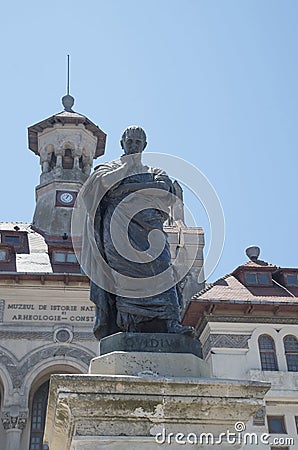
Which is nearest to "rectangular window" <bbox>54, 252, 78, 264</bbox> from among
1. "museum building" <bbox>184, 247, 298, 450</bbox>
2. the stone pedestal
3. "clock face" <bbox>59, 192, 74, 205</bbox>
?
"museum building" <bbox>184, 247, 298, 450</bbox>

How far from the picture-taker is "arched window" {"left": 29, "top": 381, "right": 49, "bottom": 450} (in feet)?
76.8

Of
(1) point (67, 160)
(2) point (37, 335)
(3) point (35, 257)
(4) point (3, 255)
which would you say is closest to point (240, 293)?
(2) point (37, 335)

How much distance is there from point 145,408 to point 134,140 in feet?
9.27

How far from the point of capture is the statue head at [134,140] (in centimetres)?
635

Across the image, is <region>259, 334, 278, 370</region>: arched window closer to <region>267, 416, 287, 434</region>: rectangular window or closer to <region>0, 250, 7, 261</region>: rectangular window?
<region>267, 416, 287, 434</region>: rectangular window

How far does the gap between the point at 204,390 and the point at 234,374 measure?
19.1 meters

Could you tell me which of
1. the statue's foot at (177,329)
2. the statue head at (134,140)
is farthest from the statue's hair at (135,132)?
the statue's foot at (177,329)

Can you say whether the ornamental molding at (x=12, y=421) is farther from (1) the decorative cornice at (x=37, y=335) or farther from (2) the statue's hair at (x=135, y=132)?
(2) the statue's hair at (x=135, y=132)

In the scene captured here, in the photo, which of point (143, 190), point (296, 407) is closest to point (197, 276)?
point (296, 407)

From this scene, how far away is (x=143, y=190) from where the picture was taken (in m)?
6.06

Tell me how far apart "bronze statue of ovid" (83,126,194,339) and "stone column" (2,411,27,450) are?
1823 centimetres

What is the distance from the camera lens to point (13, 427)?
2241 centimetres

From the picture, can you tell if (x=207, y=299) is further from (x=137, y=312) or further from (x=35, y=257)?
(x=137, y=312)

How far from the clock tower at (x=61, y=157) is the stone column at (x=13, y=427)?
12.2m
